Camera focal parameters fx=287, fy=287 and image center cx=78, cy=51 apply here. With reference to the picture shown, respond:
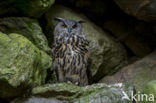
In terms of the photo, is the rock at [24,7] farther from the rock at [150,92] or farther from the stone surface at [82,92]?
the rock at [150,92]

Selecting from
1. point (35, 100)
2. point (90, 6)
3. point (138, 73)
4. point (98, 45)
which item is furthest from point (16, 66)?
point (90, 6)

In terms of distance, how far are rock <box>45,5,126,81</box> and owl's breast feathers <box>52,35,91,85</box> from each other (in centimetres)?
47

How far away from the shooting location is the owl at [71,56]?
2977mm

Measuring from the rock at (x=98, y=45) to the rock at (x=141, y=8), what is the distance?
53 centimetres

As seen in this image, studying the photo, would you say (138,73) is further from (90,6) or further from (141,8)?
(90,6)

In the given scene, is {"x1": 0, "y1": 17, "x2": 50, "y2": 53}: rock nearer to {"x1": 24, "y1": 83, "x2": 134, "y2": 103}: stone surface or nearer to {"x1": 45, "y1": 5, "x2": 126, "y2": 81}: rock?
{"x1": 45, "y1": 5, "x2": 126, "y2": 81}: rock

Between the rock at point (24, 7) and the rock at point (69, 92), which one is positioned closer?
the rock at point (69, 92)

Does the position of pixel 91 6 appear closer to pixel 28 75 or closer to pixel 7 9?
pixel 7 9

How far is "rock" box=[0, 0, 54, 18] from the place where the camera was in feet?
9.66

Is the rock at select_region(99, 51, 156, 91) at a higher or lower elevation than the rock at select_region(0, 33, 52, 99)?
lower

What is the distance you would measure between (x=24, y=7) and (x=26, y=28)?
0.23 meters

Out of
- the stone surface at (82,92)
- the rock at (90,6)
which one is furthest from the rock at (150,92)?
the rock at (90,6)

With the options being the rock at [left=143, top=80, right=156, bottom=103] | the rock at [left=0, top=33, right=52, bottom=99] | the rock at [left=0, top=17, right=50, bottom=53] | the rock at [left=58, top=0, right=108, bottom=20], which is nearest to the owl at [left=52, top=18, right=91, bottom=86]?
the rock at [left=0, top=17, right=50, bottom=53]

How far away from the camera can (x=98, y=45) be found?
11.9ft
